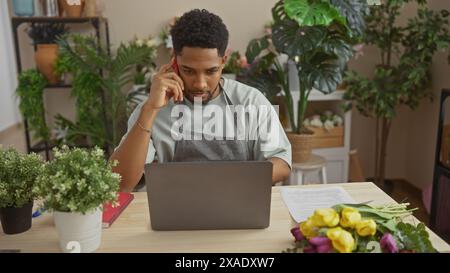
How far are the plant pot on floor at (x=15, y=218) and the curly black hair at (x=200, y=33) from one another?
0.69 meters

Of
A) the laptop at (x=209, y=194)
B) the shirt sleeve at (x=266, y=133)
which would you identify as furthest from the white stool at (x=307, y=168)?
the laptop at (x=209, y=194)

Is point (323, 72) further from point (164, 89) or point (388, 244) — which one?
point (388, 244)

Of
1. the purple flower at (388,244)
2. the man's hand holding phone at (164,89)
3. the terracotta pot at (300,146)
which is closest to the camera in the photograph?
the purple flower at (388,244)

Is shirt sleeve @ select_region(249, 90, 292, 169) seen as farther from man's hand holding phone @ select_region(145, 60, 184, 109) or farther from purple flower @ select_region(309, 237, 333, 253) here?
purple flower @ select_region(309, 237, 333, 253)

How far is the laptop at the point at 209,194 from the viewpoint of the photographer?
0.90 m

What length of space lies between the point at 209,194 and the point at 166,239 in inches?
6.2

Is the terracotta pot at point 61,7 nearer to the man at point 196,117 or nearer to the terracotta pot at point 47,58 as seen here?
the terracotta pot at point 47,58

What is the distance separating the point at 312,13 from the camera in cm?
218

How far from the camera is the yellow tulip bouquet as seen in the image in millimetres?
767

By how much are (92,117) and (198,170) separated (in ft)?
6.74

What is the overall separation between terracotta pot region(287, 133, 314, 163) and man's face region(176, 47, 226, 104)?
1.21 m

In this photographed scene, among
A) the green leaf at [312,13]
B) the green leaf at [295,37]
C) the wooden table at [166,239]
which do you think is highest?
the green leaf at [312,13]

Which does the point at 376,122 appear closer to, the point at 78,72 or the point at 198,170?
the point at 78,72
